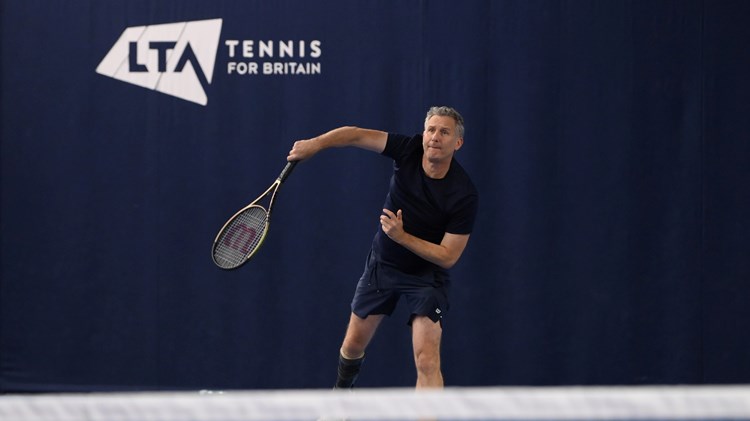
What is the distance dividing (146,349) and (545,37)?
2.89 meters

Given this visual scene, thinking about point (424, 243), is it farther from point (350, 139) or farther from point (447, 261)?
point (350, 139)

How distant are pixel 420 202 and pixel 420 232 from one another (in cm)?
13

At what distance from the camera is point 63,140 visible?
567 cm

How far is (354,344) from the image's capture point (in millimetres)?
4480

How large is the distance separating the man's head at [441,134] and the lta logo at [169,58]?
1859 mm

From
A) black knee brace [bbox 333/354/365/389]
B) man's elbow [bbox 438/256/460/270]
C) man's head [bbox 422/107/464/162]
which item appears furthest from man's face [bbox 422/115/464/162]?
black knee brace [bbox 333/354/365/389]

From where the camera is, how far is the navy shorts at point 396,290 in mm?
4242

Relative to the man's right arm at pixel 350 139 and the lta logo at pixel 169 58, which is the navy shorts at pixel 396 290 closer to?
the man's right arm at pixel 350 139

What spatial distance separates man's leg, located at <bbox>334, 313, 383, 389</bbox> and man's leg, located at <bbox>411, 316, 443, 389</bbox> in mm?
294

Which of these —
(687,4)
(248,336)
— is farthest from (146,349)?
(687,4)

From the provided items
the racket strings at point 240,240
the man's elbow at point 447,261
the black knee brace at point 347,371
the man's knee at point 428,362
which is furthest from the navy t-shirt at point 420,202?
the racket strings at point 240,240

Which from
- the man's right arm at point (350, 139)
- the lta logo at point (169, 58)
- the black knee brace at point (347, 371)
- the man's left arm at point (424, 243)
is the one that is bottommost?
the black knee brace at point (347, 371)

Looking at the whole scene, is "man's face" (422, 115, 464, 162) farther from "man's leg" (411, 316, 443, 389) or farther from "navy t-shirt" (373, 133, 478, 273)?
"man's leg" (411, 316, 443, 389)

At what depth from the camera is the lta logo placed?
5.64 meters
